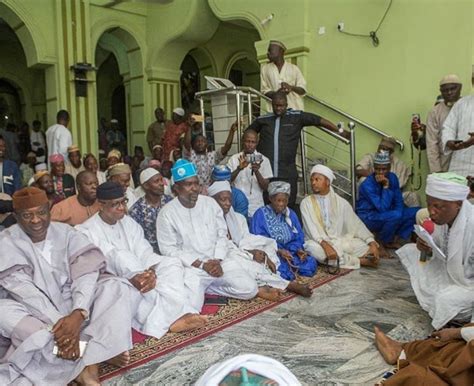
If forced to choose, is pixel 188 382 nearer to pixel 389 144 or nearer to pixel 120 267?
pixel 120 267

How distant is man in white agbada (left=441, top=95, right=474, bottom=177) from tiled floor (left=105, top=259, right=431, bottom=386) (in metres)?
1.53

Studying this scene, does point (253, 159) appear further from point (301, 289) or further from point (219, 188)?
point (301, 289)

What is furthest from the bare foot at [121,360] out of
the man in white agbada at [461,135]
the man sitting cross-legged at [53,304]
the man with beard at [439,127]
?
the man with beard at [439,127]

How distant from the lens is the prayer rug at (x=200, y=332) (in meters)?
2.75

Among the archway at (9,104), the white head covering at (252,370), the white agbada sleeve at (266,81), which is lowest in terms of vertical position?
the white head covering at (252,370)

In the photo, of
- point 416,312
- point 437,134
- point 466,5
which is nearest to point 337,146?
point 437,134

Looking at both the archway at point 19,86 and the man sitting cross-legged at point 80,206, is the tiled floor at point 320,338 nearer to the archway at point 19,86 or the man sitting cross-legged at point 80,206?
the man sitting cross-legged at point 80,206

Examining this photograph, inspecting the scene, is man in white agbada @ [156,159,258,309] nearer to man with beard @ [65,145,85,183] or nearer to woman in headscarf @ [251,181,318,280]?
woman in headscarf @ [251,181,318,280]

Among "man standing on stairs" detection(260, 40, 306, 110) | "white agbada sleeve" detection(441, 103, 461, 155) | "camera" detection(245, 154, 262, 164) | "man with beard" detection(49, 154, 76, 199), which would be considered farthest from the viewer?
"man standing on stairs" detection(260, 40, 306, 110)

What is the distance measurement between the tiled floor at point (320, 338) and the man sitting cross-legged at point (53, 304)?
278 mm

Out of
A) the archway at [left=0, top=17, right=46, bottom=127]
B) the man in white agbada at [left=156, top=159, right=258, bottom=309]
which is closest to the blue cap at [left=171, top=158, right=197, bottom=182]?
the man in white agbada at [left=156, top=159, right=258, bottom=309]

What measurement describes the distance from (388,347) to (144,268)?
1.79 meters

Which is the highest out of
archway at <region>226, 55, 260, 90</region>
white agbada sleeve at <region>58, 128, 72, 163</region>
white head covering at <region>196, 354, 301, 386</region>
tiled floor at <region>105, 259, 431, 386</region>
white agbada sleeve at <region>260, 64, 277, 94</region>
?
archway at <region>226, 55, 260, 90</region>

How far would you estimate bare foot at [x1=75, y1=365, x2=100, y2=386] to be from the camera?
7.95 ft
